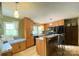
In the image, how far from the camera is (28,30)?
196 centimetres

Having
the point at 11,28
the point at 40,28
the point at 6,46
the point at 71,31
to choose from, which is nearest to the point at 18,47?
the point at 6,46

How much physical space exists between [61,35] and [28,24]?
0.67 meters

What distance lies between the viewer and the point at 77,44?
1846mm

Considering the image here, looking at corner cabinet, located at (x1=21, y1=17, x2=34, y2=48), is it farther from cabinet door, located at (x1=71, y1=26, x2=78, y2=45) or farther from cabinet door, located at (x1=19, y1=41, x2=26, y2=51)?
cabinet door, located at (x1=71, y1=26, x2=78, y2=45)

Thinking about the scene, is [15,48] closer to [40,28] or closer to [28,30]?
[28,30]

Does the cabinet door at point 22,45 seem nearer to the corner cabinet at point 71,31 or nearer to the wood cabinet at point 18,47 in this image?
the wood cabinet at point 18,47

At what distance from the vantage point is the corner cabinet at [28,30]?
1925mm

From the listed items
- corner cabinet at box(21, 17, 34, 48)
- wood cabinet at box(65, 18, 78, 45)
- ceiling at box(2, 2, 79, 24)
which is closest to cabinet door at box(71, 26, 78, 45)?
wood cabinet at box(65, 18, 78, 45)

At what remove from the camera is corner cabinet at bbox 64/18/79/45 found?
1.87 metres

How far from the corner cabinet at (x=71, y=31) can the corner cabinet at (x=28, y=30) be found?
67 centimetres

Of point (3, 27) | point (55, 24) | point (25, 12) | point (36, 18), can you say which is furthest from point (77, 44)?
point (3, 27)

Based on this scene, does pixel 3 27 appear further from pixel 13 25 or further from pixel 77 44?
pixel 77 44

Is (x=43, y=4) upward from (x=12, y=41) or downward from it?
upward

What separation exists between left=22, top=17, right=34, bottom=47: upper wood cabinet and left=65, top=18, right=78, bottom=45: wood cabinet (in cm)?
67
